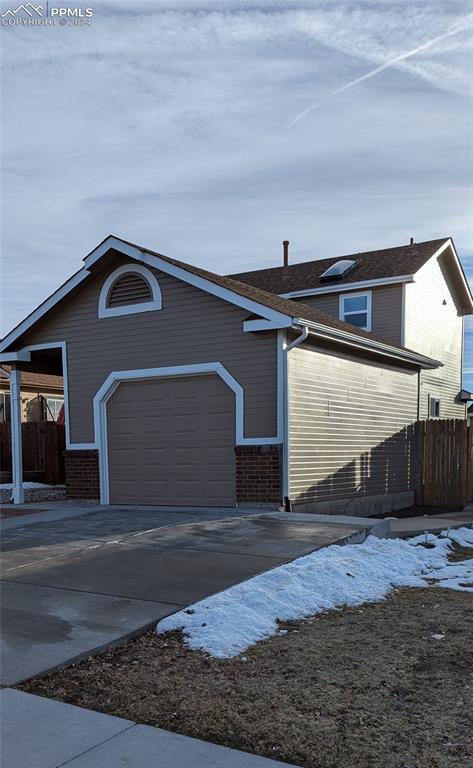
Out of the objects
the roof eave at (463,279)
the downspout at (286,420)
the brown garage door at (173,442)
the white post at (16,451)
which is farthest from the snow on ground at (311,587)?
the roof eave at (463,279)

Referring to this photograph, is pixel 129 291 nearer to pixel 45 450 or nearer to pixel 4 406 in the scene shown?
pixel 45 450

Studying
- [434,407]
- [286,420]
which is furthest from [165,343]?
[434,407]

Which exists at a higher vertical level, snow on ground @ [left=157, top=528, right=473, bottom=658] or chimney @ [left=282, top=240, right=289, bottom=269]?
chimney @ [left=282, top=240, right=289, bottom=269]

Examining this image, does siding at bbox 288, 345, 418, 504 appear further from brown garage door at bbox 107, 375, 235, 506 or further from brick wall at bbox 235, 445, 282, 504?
brown garage door at bbox 107, 375, 235, 506

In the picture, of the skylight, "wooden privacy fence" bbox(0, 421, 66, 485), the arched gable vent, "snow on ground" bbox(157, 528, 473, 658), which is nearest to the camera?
"snow on ground" bbox(157, 528, 473, 658)

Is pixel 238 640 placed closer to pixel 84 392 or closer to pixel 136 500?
pixel 136 500

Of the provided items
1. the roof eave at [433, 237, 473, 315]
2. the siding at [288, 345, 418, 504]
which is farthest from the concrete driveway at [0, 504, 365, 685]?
the roof eave at [433, 237, 473, 315]

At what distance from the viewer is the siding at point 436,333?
1747cm

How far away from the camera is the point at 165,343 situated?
11.2 m

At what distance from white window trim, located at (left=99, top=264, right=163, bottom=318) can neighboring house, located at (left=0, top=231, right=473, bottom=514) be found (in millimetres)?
23

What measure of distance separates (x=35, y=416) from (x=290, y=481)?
17.1 metres

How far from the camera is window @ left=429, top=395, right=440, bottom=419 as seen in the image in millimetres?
18266

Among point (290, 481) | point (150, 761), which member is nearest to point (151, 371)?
point (290, 481)

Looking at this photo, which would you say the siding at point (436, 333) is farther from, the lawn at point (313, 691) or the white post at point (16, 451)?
the lawn at point (313, 691)
